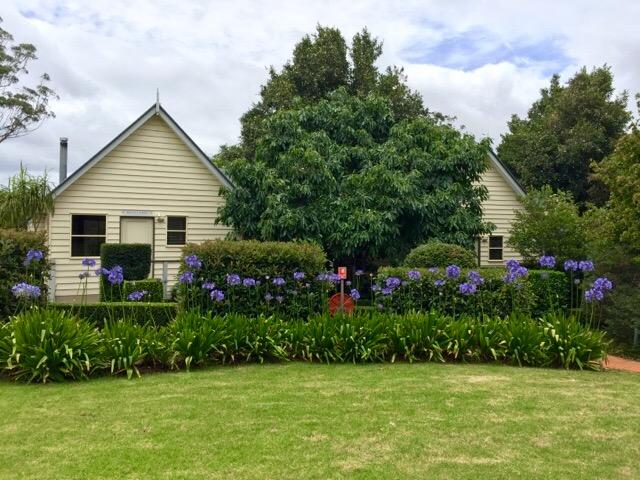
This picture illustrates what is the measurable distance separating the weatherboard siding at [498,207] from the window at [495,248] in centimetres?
15

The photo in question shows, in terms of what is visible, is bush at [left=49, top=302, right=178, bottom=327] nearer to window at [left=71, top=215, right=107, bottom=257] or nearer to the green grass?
the green grass

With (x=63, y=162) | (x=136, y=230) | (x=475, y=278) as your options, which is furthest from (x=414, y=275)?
(x=63, y=162)

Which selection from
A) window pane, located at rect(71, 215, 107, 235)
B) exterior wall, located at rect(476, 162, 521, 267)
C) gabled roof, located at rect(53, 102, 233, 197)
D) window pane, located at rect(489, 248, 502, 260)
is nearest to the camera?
gabled roof, located at rect(53, 102, 233, 197)

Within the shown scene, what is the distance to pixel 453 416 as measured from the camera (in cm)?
508

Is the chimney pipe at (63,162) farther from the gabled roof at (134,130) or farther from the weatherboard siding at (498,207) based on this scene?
the weatherboard siding at (498,207)

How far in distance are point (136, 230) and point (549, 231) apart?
12.1 metres

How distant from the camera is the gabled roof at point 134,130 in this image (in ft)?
50.7

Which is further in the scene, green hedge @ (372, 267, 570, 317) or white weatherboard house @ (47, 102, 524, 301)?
white weatherboard house @ (47, 102, 524, 301)

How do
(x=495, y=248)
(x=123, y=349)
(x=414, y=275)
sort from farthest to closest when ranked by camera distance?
(x=495, y=248), (x=414, y=275), (x=123, y=349)

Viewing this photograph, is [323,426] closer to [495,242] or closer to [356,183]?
[356,183]

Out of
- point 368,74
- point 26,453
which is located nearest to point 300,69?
point 368,74

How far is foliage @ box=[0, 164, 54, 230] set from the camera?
14922 mm

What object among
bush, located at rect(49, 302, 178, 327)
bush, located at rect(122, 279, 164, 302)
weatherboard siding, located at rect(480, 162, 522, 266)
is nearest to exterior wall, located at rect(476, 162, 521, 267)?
weatherboard siding, located at rect(480, 162, 522, 266)

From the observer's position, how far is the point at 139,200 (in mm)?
16469
